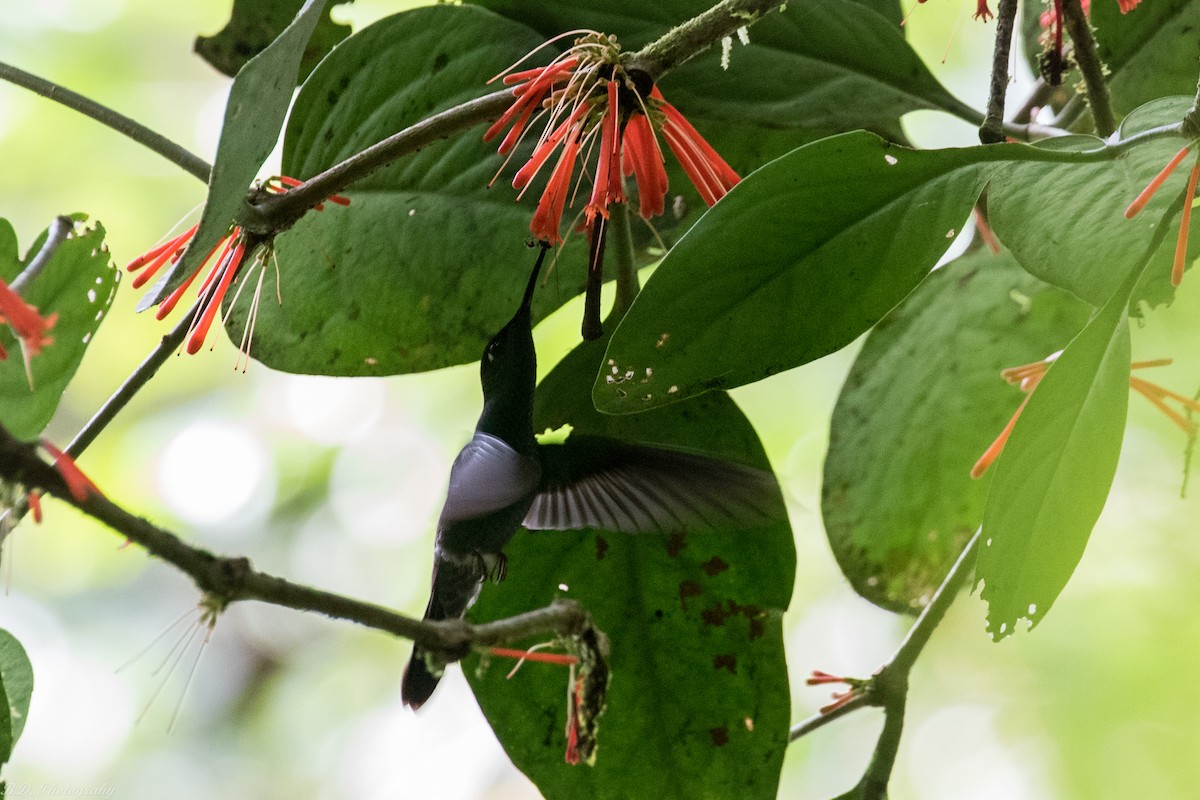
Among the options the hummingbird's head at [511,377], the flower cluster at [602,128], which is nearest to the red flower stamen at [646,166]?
the flower cluster at [602,128]

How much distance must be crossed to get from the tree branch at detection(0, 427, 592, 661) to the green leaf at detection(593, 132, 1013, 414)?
13 cm

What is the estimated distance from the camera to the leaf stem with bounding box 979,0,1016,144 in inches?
21.5

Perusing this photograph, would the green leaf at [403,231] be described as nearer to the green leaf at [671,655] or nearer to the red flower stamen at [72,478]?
the green leaf at [671,655]

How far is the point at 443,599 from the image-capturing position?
2.40 feet

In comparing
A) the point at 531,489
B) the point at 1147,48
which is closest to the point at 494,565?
the point at 531,489

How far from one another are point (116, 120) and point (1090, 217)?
46 centimetres

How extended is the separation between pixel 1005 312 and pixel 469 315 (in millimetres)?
384

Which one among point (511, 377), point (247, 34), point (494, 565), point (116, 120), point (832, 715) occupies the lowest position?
point (832, 715)

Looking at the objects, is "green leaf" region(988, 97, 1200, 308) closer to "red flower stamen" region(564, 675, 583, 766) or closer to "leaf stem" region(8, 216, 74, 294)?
"red flower stamen" region(564, 675, 583, 766)

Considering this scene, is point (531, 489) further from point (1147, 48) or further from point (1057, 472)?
point (1147, 48)

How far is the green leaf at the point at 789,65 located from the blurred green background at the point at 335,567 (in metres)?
0.63

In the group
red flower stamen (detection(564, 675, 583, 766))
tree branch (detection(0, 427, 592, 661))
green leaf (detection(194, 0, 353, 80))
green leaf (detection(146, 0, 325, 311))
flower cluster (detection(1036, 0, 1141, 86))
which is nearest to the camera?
tree branch (detection(0, 427, 592, 661))

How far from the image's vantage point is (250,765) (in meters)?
2.22

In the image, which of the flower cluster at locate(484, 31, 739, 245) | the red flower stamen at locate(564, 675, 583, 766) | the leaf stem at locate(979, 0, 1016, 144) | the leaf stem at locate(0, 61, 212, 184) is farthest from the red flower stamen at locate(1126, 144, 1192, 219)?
the leaf stem at locate(0, 61, 212, 184)
